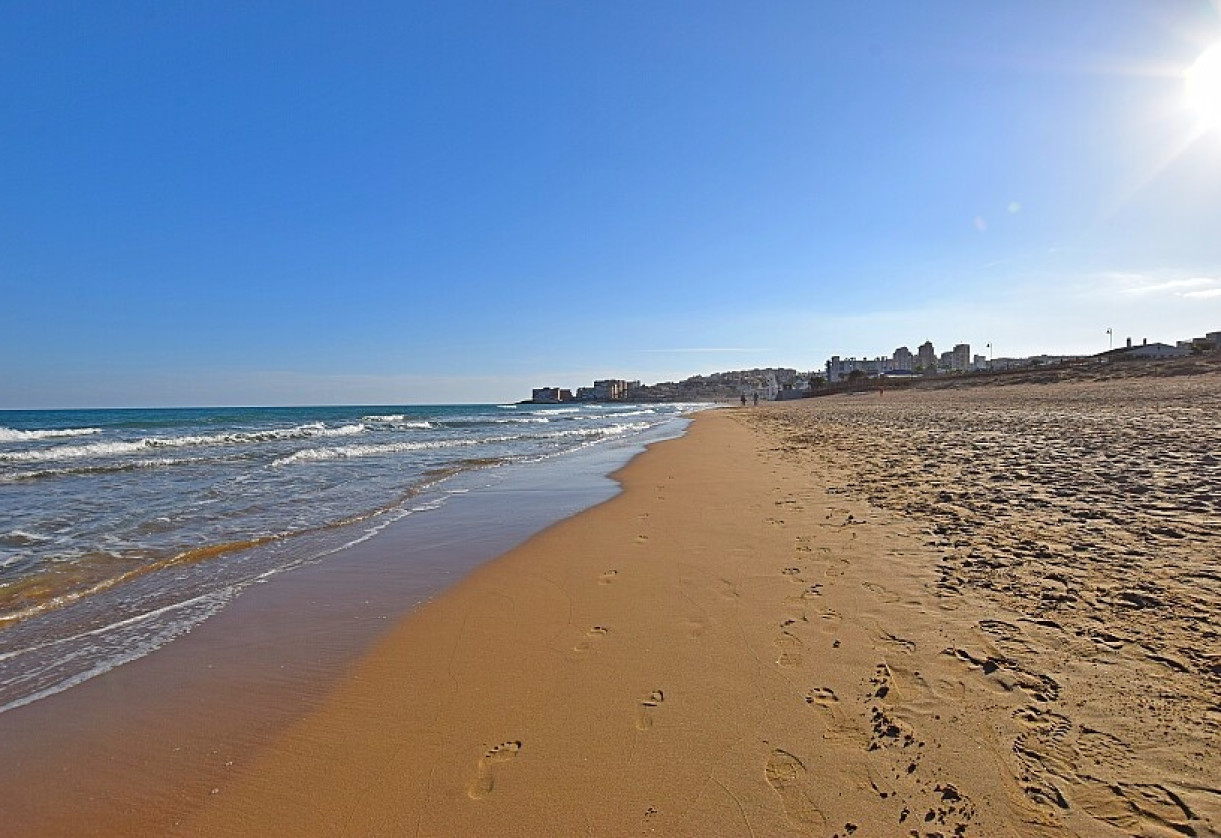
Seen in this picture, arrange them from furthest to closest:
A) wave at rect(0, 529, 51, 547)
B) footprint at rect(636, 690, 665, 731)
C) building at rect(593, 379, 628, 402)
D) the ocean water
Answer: building at rect(593, 379, 628, 402) < wave at rect(0, 529, 51, 547) < the ocean water < footprint at rect(636, 690, 665, 731)

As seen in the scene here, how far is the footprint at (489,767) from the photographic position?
241 centimetres

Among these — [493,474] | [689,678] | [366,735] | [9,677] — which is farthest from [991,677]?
[493,474]

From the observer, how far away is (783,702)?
2910 millimetres

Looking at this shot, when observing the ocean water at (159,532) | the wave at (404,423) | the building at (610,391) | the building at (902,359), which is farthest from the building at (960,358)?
the ocean water at (159,532)

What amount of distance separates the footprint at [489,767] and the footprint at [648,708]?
1.96ft

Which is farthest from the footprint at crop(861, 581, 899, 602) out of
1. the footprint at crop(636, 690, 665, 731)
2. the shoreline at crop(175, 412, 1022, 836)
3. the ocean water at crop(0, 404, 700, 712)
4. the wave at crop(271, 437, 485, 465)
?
the wave at crop(271, 437, 485, 465)

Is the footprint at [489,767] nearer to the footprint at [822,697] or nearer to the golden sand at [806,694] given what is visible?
the golden sand at [806,694]

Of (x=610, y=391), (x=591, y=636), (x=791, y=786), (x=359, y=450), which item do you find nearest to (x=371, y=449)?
(x=359, y=450)

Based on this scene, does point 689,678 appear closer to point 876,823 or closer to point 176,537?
point 876,823

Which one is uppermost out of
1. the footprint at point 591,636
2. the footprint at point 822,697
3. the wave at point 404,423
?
the wave at point 404,423

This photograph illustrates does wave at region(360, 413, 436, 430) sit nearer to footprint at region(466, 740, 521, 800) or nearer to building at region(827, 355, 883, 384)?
footprint at region(466, 740, 521, 800)

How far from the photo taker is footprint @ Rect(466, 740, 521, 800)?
241cm

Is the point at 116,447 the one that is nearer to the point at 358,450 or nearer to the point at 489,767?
the point at 358,450

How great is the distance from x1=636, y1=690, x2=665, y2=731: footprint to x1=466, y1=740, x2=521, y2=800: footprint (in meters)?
0.60
